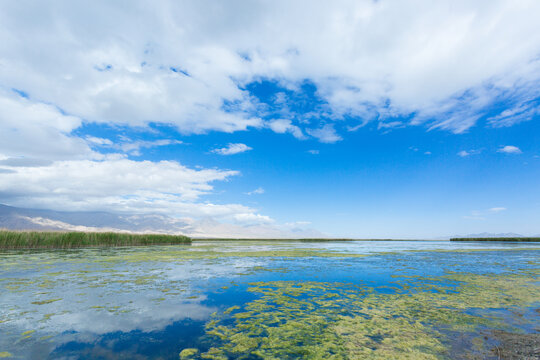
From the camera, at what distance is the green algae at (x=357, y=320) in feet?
15.5

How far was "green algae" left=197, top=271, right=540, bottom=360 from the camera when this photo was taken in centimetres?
473

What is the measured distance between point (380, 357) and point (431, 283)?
829 centimetres

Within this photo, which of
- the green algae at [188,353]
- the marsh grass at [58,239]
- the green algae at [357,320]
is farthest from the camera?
the marsh grass at [58,239]

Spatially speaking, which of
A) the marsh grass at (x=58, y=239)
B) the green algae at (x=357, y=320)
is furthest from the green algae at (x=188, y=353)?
the marsh grass at (x=58, y=239)

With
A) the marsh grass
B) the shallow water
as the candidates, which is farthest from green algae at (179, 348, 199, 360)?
the marsh grass

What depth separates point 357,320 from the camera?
20.4ft

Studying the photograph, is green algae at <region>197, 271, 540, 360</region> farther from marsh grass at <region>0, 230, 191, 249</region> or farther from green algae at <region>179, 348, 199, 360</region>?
marsh grass at <region>0, 230, 191, 249</region>

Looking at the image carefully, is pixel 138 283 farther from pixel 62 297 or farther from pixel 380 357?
pixel 380 357

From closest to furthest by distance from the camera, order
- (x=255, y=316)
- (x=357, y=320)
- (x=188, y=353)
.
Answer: (x=188, y=353) < (x=357, y=320) < (x=255, y=316)

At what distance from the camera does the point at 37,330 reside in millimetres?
5551

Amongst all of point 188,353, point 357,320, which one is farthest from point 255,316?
point 357,320

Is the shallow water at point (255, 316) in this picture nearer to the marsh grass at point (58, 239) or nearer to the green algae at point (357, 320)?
the green algae at point (357, 320)

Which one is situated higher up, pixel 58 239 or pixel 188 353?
pixel 58 239

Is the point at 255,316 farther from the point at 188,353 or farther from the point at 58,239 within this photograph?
the point at 58,239
